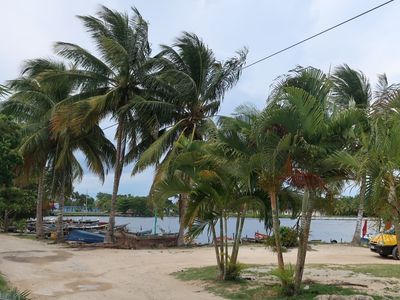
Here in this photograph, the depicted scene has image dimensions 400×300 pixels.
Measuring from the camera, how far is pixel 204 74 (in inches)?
1032

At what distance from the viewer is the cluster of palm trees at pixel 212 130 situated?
9528 mm

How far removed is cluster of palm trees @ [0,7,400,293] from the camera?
9528 mm

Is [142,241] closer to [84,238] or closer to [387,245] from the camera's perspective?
[84,238]

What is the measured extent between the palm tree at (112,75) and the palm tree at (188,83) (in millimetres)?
1090

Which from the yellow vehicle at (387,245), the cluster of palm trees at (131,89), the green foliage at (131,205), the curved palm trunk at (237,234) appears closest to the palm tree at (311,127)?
the curved palm trunk at (237,234)

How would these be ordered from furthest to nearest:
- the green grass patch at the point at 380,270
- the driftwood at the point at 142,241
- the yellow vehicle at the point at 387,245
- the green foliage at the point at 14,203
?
the green foliage at the point at 14,203 < the driftwood at the point at 142,241 < the yellow vehicle at the point at 387,245 < the green grass patch at the point at 380,270

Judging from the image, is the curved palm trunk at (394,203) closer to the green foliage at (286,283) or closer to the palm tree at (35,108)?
the green foliage at (286,283)

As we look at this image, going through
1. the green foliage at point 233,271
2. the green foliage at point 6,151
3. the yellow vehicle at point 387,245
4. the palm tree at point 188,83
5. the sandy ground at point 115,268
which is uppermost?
the palm tree at point 188,83

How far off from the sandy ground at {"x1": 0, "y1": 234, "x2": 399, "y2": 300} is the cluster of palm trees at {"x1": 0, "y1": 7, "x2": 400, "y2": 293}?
1760mm

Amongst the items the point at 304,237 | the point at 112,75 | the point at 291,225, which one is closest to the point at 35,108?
the point at 112,75

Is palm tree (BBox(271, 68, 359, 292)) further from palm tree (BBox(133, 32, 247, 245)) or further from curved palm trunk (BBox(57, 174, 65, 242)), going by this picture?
curved palm trunk (BBox(57, 174, 65, 242))

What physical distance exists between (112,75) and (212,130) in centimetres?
1443

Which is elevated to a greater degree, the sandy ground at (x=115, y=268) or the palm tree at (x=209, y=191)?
the palm tree at (x=209, y=191)

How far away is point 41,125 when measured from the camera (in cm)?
2906
